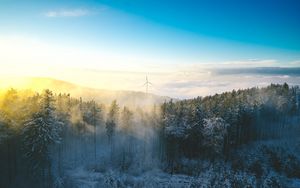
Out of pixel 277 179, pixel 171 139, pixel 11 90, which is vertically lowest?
pixel 277 179

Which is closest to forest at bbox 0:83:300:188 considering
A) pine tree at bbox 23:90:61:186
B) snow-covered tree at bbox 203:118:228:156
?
snow-covered tree at bbox 203:118:228:156

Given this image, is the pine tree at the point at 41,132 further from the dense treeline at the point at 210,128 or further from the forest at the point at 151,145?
the dense treeline at the point at 210,128

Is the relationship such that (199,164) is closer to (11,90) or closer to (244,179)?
(244,179)

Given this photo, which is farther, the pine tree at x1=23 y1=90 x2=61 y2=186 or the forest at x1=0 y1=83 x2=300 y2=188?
the forest at x1=0 y1=83 x2=300 y2=188

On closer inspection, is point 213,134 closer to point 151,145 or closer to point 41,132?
point 151,145

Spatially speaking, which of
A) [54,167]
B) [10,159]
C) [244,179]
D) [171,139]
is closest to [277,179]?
[244,179]

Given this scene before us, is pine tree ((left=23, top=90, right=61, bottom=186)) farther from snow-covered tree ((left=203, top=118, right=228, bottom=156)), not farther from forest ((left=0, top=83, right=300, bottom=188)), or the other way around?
snow-covered tree ((left=203, top=118, right=228, bottom=156))

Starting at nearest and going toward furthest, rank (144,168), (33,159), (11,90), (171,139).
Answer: (33,159), (11,90), (144,168), (171,139)

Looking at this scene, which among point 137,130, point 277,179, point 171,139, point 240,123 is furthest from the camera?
point 137,130

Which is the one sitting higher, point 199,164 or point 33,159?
point 33,159
